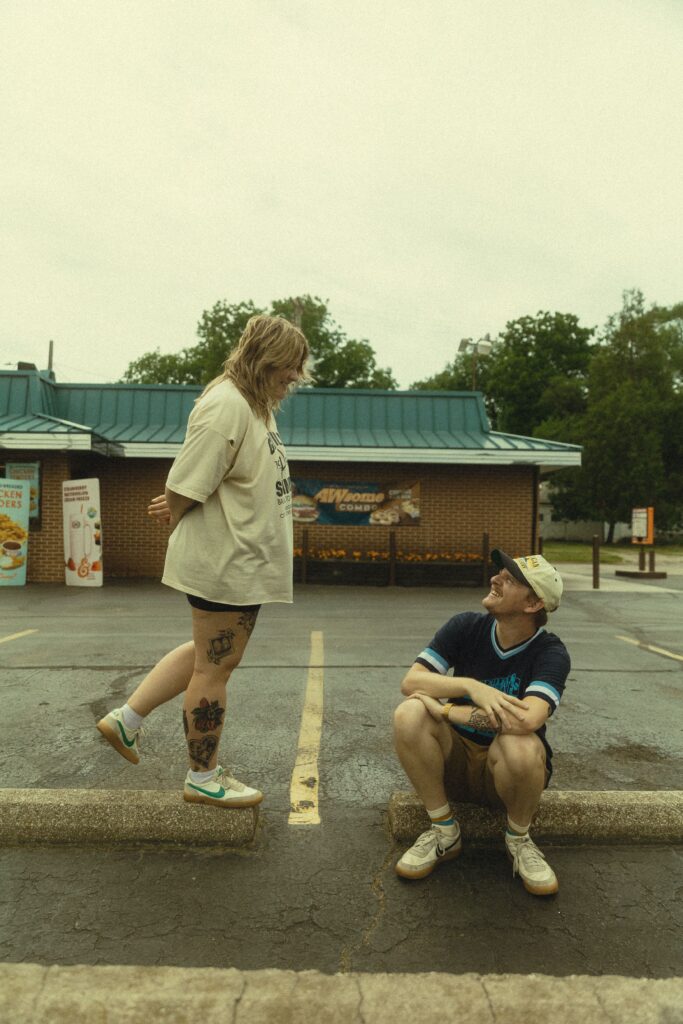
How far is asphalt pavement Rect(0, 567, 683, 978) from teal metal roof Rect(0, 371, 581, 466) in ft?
31.4

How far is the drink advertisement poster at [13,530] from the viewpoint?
594 inches

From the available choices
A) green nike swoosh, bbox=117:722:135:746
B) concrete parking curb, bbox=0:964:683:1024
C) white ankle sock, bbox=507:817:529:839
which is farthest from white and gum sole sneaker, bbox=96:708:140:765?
white ankle sock, bbox=507:817:529:839

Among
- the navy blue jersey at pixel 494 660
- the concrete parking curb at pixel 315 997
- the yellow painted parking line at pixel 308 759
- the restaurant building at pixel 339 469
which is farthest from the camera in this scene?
the restaurant building at pixel 339 469

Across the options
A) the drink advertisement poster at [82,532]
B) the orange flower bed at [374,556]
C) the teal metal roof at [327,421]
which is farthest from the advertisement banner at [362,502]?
the drink advertisement poster at [82,532]

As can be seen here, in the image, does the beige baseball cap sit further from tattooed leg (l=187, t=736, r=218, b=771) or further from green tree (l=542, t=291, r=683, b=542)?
green tree (l=542, t=291, r=683, b=542)

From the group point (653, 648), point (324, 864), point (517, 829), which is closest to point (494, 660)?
point (517, 829)

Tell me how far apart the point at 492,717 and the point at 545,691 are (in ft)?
0.71

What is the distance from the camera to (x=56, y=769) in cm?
388

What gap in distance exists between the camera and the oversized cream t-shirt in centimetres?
283

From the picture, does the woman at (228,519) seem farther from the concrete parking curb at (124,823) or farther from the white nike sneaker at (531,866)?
the white nike sneaker at (531,866)

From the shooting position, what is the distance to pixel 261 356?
2949 millimetres

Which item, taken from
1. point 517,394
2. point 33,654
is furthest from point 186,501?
point 517,394

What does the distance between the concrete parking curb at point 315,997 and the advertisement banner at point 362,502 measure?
50.6ft

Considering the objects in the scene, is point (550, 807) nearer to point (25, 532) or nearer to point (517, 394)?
point (25, 532)
